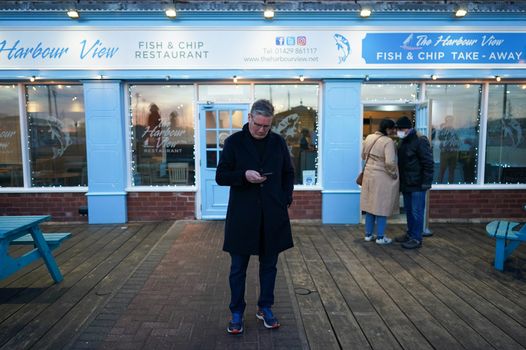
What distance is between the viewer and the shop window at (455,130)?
22.6 feet

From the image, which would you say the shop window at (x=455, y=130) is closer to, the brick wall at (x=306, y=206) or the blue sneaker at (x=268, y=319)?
the brick wall at (x=306, y=206)

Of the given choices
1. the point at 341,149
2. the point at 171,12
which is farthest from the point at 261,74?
the point at 341,149

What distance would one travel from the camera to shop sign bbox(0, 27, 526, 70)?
255 inches

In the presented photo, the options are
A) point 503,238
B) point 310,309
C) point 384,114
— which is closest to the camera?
point 310,309

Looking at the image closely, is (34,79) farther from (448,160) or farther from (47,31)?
(448,160)

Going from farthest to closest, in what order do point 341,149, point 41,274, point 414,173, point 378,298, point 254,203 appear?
point 341,149 < point 414,173 < point 41,274 < point 378,298 < point 254,203

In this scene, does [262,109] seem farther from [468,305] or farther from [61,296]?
[61,296]

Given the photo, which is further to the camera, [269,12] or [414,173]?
[269,12]

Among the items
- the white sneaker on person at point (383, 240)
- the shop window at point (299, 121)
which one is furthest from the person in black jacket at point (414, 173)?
the shop window at point (299, 121)

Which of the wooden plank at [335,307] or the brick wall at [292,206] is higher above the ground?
the brick wall at [292,206]

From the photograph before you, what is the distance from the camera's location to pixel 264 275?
10.1 ft

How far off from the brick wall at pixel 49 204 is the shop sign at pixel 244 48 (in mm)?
2373

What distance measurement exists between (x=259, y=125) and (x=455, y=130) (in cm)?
556

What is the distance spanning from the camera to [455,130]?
6.97 metres
